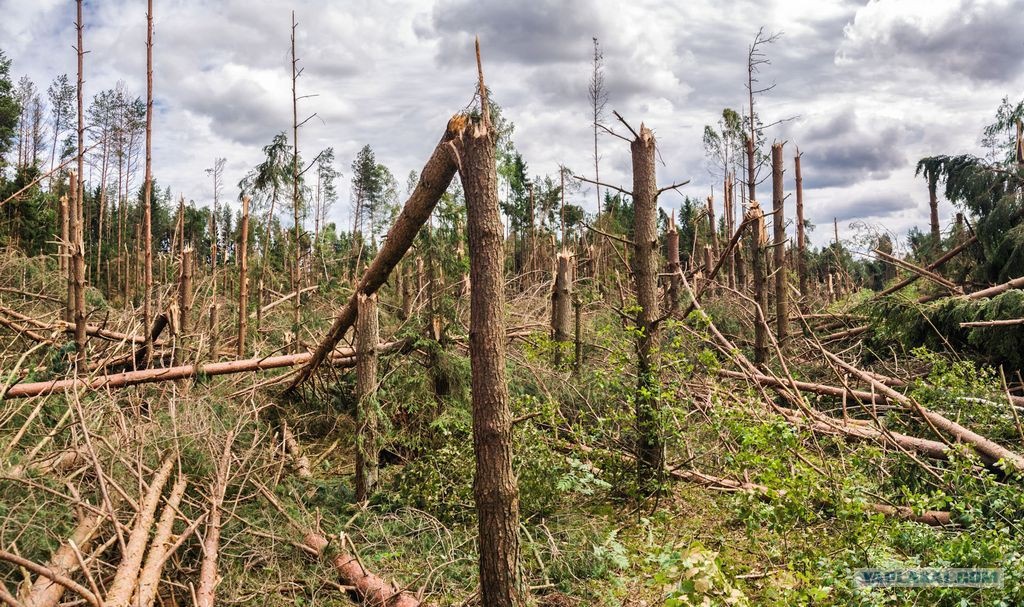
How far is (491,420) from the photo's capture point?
123 inches

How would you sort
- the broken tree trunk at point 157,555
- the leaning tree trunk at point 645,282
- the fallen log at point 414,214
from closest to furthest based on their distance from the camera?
the broken tree trunk at point 157,555 → the fallen log at point 414,214 → the leaning tree trunk at point 645,282

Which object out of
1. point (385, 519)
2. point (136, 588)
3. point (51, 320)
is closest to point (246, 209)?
point (51, 320)

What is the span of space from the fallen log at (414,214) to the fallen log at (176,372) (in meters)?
1.05

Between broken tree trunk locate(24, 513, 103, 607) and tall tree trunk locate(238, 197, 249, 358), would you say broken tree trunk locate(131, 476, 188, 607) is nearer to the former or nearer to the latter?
broken tree trunk locate(24, 513, 103, 607)

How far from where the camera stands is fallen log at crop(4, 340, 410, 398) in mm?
5508

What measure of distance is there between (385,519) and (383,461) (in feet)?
5.39

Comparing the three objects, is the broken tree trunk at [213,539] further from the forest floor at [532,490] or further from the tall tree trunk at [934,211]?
the tall tree trunk at [934,211]

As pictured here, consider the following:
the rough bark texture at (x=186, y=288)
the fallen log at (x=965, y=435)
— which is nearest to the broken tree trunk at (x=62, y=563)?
the rough bark texture at (x=186, y=288)

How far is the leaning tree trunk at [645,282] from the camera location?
5535mm

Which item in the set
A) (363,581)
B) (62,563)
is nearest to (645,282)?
(363,581)

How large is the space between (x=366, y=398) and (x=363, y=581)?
1.76m

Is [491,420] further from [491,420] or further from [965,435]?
[965,435]

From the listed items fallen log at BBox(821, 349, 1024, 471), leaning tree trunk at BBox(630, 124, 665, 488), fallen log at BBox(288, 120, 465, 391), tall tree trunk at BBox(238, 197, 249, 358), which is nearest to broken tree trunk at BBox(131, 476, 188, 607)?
fallen log at BBox(288, 120, 465, 391)

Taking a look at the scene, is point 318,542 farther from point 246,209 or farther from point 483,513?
point 246,209
